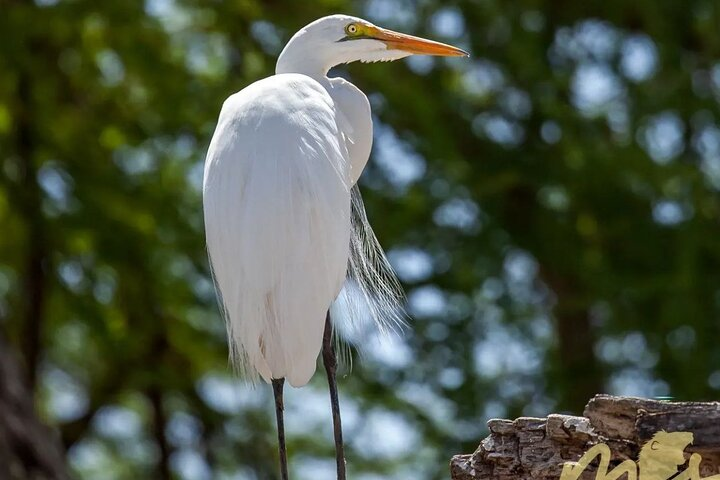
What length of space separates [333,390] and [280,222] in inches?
21.1

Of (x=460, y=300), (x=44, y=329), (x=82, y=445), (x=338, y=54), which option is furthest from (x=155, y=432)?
(x=338, y=54)

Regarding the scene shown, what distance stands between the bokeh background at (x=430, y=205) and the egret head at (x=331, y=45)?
3099mm

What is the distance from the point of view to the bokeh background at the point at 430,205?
21.3 feet

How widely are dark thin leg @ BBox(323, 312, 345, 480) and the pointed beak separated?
2.45ft

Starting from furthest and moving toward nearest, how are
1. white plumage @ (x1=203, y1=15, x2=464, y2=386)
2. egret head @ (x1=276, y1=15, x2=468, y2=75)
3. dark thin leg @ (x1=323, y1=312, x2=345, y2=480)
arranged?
egret head @ (x1=276, y1=15, x2=468, y2=75)
dark thin leg @ (x1=323, y1=312, x2=345, y2=480)
white plumage @ (x1=203, y1=15, x2=464, y2=386)

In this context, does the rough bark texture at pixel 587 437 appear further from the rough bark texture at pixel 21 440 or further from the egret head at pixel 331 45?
the rough bark texture at pixel 21 440

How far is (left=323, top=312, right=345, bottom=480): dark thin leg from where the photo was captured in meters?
3.11

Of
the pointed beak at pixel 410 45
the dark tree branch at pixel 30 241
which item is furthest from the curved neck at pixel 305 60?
the dark tree branch at pixel 30 241

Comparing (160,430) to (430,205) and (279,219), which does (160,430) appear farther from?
(279,219)

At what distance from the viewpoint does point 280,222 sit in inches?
113

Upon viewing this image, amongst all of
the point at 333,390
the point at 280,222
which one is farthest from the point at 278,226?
the point at 333,390

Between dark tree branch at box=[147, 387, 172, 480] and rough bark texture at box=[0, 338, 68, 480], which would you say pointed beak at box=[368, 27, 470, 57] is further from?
dark tree branch at box=[147, 387, 172, 480]

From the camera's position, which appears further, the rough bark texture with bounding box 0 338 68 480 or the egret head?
the rough bark texture with bounding box 0 338 68 480

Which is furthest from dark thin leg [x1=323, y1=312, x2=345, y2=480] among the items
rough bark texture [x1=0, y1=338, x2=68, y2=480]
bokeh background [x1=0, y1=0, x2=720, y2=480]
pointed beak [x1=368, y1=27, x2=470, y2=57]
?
bokeh background [x1=0, y1=0, x2=720, y2=480]
